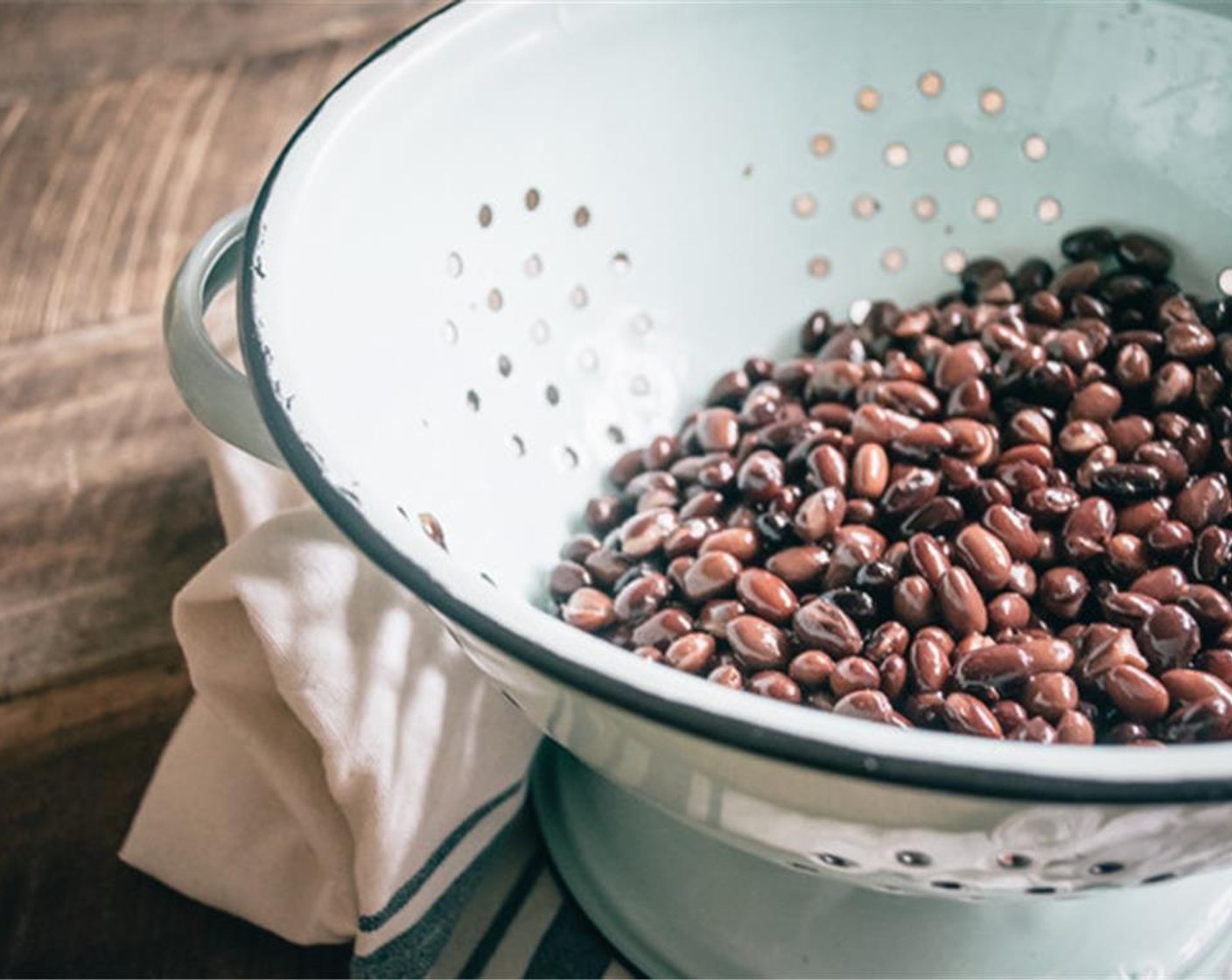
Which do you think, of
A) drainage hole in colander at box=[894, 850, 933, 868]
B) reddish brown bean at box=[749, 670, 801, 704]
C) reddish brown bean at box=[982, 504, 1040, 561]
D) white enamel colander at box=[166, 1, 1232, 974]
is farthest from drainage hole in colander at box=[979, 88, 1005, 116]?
drainage hole in colander at box=[894, 850, 933, 868]

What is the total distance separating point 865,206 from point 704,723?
18.9 inches

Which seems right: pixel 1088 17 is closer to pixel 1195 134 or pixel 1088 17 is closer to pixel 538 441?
pixel 1195 134

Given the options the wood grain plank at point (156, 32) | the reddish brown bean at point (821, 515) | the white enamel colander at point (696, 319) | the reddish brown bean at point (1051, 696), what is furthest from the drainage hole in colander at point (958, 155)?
the wood grain plank at point (156, 32)

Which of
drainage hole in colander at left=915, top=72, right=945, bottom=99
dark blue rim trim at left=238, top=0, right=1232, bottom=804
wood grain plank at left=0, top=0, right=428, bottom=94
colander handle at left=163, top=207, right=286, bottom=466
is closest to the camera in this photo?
dark blue rim trim at left=238, top=0, right=1232, bottom=804

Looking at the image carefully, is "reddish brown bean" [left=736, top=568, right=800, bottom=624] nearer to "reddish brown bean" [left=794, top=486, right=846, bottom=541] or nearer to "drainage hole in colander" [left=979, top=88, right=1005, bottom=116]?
"reddish brown bean" [left=794, top=486, right=846, bottom=541]

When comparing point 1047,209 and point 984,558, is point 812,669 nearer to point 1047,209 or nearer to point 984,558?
point 984,558

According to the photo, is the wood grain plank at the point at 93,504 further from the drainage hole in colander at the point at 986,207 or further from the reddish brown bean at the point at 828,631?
the drainage hole in colander at the point at 986,207

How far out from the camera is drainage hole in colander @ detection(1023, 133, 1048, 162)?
76 cm

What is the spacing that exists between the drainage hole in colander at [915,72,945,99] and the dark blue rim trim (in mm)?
421

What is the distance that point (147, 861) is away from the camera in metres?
0.62

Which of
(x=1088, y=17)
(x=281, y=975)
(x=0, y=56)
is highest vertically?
(x=1088, y=17)

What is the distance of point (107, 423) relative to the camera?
0.78m

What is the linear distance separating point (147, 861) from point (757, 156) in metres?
0.43

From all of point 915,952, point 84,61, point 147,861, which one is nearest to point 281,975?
point 147,861
